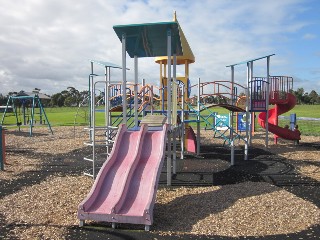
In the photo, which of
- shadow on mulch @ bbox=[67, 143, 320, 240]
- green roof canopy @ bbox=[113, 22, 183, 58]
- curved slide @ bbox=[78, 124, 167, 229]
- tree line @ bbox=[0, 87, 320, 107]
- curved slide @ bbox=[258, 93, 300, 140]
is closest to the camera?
shadow on mulch @ bbox=[67, 143, 320, 240]

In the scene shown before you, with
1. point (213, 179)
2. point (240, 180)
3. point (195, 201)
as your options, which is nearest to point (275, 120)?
point (240, 180)

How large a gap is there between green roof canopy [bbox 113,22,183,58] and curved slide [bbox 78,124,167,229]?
217 centimetres

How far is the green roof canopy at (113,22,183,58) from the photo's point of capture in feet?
24.0

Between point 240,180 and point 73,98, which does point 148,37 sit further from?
point 73,98

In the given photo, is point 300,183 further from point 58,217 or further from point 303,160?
point 58,217

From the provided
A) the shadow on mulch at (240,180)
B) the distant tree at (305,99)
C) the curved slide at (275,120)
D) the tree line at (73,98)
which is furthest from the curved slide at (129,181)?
the distant tree at (305,99)

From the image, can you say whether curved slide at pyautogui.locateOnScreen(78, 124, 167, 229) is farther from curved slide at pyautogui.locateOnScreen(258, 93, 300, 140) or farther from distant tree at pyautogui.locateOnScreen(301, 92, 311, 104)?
distant tree at pyautogui.locateOnScreen(301, 92, 311, 104)

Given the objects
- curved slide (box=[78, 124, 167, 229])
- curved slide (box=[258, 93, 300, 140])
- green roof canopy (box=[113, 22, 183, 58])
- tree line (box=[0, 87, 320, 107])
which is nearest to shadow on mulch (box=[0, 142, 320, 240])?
curved slide (box=[78, 124, 167, 229])

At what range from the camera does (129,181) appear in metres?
6.00

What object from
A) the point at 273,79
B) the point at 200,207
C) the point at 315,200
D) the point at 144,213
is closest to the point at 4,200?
the point at 144,213

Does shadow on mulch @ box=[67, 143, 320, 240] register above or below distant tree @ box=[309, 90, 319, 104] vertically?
below

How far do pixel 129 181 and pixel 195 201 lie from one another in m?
1.54

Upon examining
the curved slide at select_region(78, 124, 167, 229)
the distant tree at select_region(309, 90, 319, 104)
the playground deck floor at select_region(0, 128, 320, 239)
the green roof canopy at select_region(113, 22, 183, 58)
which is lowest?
the playground deck floor at select_region(0, 128, 320, 239)

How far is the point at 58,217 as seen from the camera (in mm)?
5805
